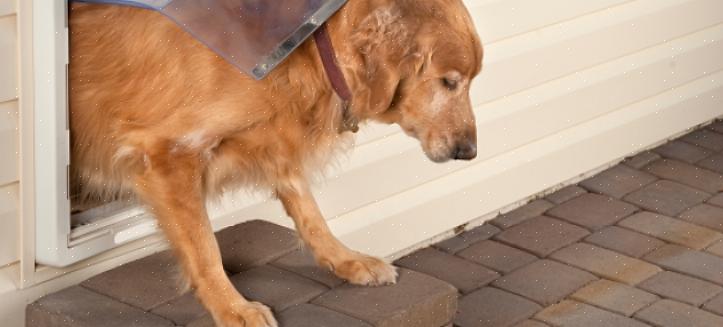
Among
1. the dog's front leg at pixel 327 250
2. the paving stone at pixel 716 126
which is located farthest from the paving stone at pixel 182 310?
the paving stone at pixel 716 126

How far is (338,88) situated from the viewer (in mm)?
3180

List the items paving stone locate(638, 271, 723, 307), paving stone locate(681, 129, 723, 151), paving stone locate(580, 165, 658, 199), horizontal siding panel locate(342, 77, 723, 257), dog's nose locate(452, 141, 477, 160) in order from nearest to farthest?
dog's nose locate(452, 141, 477, 160) → paving stone locate(638, 271, 723, 307) → horizontal siding panel locate(342, 77, 723, 257) → paving stone locate(580, 165, 658, 199) → paving stone locate(681, 129, 723, 151)

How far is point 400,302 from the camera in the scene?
11.0ft

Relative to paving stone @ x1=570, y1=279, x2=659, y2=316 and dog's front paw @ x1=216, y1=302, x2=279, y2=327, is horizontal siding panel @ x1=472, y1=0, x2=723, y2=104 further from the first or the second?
dog's front paw @ x1=216, y1=302, x2=279, y2=327

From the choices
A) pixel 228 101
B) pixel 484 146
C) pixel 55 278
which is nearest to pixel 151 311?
pixel 55 278

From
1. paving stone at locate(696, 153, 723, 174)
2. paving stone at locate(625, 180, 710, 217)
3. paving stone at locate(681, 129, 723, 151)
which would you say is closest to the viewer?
paving stone at locate(625, 180, 710, 217)

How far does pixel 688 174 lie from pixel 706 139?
0.63m

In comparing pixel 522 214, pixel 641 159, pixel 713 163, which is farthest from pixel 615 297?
pixel 713 163

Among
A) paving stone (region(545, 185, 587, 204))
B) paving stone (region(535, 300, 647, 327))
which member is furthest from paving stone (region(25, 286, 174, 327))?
paving stone (region(545, 185, 587, 204))

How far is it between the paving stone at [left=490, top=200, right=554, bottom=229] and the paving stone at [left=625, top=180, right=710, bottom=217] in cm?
41

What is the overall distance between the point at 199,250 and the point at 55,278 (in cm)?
54

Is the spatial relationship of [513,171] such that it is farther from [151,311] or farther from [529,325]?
[151,311]

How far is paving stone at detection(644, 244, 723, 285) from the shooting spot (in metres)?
4.66

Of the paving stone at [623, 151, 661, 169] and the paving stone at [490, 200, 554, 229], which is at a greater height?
the paving stone at [623, 151, 661, 169]
